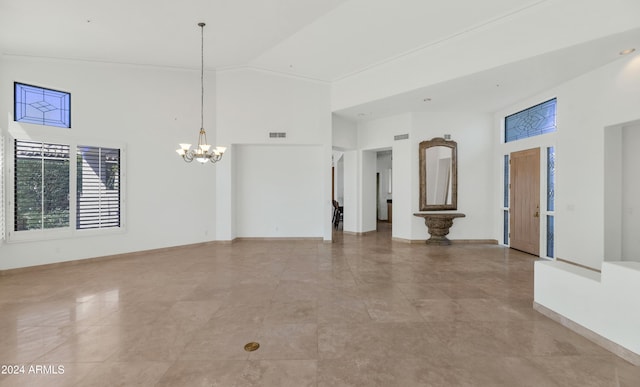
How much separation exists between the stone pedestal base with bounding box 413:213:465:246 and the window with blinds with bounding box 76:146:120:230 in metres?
7.15

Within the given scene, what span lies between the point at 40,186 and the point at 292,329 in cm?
555

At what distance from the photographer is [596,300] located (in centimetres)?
276

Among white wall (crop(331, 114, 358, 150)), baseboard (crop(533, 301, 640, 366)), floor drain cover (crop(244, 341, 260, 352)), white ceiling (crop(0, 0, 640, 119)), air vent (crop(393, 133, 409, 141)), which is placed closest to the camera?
baseboard (crop(533, 301, 640, 366))

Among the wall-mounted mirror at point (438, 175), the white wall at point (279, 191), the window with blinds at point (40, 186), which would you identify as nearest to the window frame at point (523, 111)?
the wall-mounted mirror at point (438, 175)

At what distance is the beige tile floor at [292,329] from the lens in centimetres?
232

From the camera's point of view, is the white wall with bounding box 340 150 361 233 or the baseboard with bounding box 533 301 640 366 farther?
the white wall with bounding box 340 150 361 233

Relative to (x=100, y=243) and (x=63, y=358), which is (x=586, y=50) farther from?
(x=100, y=243)

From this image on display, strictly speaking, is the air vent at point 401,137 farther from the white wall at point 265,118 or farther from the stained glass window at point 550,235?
the stained glass window at point 550,235

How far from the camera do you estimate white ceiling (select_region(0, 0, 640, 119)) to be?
447cm

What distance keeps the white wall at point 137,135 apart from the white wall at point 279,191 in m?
0.94

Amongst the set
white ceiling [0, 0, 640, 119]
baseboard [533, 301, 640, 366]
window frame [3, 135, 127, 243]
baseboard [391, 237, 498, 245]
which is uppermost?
A: white ceiling [0, 0, 640, 119]

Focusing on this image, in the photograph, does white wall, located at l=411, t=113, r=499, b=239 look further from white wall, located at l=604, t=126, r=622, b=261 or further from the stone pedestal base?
white wall, located at l=604, t=126, r=622, b=261

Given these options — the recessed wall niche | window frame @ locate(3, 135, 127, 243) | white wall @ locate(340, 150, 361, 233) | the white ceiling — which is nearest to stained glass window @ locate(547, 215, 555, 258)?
the recessed wall niche

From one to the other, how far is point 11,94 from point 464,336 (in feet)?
26.0
